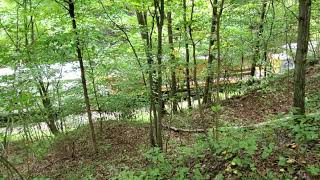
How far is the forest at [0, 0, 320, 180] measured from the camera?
414 centimetres

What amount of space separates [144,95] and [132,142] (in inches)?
53.3

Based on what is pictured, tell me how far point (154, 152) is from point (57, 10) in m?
3.84

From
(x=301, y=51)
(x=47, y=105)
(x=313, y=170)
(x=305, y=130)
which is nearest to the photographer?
(x=313, y=170)

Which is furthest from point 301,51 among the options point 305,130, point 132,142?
point 132,142

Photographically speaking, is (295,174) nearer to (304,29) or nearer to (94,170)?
A: (304,29)

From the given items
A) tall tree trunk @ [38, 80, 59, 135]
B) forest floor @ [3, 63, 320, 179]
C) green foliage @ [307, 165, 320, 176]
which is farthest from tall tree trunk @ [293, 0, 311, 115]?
tall tree trunk @ [38, 80, 59, 135]

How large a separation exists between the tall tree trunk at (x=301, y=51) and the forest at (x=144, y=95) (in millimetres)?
14

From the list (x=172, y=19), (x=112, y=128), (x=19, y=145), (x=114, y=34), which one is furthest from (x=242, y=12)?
(x=19, y=145)

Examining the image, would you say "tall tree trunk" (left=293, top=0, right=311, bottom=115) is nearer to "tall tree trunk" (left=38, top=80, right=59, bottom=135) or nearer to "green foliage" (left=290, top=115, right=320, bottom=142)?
"green foliage" (left=290, top=115, right=320, bottom=142)

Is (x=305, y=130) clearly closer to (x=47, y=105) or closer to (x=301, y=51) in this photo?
(x=301, y=51)

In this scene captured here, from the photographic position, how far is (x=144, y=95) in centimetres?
834

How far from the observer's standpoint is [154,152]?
16.6 ft

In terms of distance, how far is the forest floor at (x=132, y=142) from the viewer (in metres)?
6.36

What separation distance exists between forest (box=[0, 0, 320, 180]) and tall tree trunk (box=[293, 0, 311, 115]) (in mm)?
14
